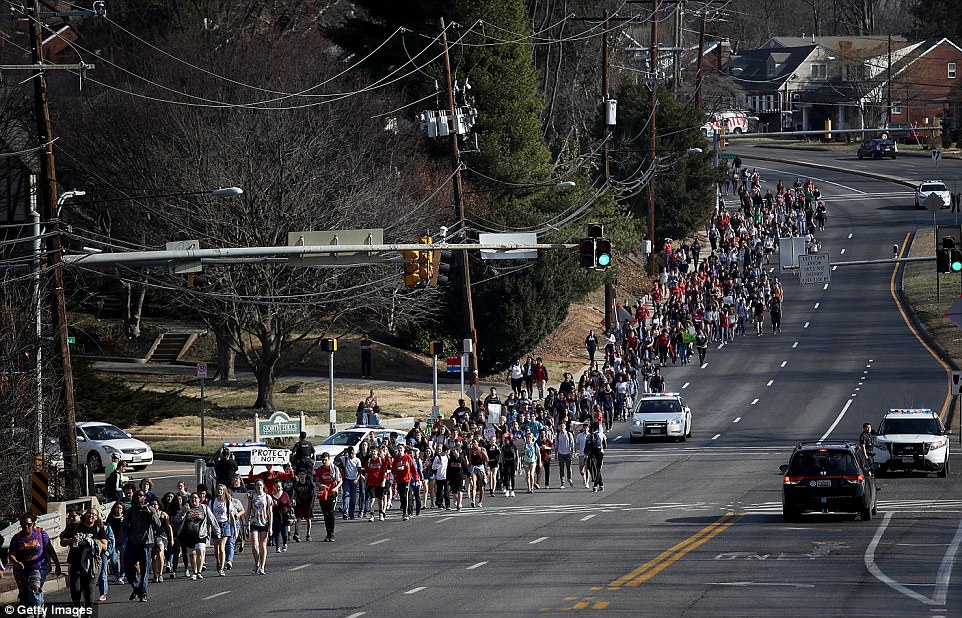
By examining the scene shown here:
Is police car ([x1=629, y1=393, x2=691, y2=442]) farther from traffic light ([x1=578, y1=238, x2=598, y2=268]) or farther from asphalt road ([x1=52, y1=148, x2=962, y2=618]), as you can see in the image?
traffic light ([x1=578, y1=238, x2=598, y2=268])

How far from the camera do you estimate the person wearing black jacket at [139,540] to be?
73.2ft

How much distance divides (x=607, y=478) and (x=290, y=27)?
48.0m

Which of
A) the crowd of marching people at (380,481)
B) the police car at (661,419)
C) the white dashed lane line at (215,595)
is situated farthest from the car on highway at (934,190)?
the white dashed lane line at (215,595)

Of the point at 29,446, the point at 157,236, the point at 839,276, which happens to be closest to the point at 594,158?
the point at 839,276

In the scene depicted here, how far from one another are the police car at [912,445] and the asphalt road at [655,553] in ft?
1.35

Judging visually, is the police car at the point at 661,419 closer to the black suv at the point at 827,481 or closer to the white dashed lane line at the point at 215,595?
the black suv at the point at 827,481

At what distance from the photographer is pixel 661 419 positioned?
45531 mm

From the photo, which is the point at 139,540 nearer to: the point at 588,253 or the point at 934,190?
the point at 588,253

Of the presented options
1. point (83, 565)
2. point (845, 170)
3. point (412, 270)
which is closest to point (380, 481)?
point (412, 270)

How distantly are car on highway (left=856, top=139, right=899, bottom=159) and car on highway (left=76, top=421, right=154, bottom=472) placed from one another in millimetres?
95952

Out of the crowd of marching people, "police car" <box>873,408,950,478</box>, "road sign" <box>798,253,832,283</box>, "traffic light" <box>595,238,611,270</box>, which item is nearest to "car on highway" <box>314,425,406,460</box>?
the crowd of marching people

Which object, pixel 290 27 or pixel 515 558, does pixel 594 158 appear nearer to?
pixel 290 27

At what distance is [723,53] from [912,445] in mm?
A: 144385

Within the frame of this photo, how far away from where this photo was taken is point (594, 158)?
275 feet
